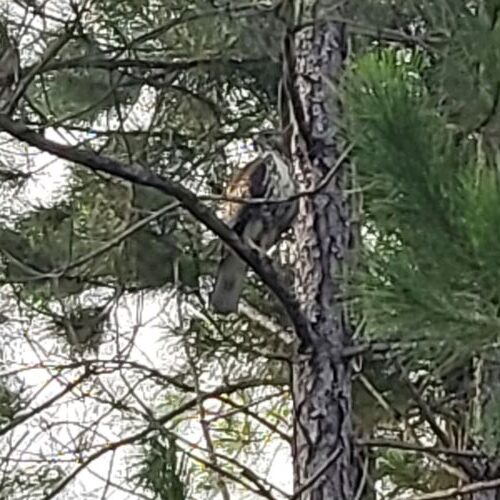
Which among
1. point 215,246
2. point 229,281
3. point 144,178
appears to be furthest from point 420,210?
point 215,246

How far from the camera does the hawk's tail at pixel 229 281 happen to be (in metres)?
3.21

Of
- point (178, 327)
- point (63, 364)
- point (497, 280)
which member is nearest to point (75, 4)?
point (497, 280)

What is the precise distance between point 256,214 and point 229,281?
0.73 ft

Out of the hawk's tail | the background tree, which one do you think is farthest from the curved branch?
the hawk's tail

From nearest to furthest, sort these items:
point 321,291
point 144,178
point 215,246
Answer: point 144,178
point 321,291
point 215,246

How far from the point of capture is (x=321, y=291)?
3037mm

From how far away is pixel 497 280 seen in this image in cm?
142

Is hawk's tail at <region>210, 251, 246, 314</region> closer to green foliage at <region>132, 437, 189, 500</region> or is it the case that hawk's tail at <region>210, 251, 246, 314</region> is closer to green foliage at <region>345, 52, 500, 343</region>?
green foliage at <region>132, 437, 189, 500</region>

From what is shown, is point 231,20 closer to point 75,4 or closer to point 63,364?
point 75,4

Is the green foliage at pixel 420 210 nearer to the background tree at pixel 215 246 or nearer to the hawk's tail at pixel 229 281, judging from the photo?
the background tree at pixel 215 246

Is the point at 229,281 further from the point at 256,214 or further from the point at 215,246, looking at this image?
the point at 215,246

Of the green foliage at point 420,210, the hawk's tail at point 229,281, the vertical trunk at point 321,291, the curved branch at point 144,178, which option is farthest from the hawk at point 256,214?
the green foliage at point 420,210

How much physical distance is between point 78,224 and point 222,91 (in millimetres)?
624

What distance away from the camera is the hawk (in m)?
3.22
